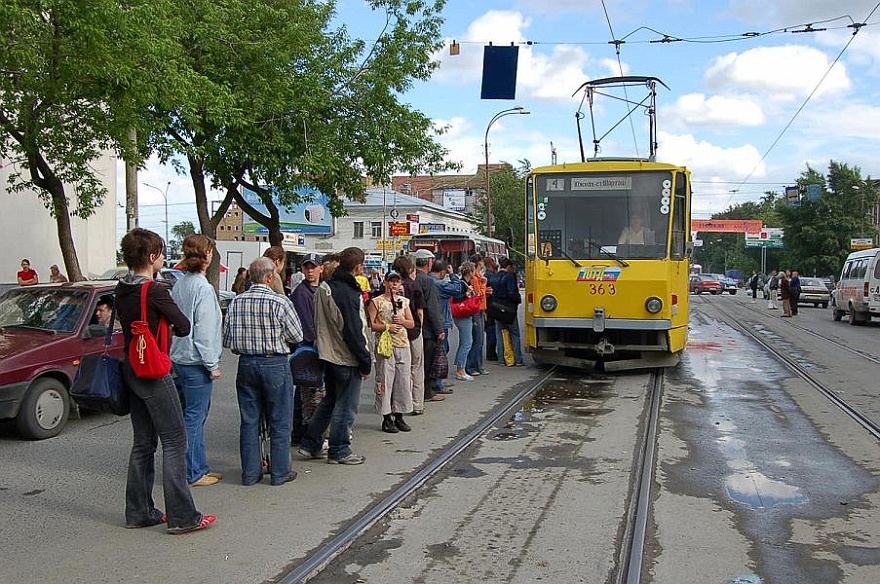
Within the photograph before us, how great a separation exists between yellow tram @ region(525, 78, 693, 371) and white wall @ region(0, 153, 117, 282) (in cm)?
1416

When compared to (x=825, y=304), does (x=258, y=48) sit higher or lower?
higher

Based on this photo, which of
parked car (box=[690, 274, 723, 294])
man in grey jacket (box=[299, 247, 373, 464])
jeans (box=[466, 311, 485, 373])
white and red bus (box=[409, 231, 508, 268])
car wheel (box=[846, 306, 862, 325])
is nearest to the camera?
man in grey jacket (box=[299, 247, 373, 464])

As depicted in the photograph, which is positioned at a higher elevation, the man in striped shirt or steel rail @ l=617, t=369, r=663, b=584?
the man in striped shirt

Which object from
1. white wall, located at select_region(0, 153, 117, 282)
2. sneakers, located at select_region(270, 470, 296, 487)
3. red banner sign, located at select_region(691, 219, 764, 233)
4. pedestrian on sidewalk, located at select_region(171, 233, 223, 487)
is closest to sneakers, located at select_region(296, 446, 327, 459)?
sneakers, located at select_region(270, 470, 296, 487)

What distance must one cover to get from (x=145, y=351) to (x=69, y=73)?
8.28 m

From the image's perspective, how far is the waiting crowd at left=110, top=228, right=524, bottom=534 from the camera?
5.44 meters

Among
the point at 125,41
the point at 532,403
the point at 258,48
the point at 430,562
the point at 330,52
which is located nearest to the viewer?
the point at 430,562

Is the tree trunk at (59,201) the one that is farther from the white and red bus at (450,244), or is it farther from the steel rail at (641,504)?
the white and red bus at (450,244)

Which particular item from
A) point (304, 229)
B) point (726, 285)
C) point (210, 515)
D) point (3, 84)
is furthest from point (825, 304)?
point (210, 515)

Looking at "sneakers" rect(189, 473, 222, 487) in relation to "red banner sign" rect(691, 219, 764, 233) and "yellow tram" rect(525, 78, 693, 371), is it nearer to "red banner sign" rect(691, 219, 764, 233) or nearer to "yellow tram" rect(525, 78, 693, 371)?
"yellow tram" rect(525, 78, 693, 371)

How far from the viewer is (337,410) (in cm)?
726

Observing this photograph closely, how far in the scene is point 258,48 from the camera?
58.7 feet

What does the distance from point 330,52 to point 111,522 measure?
16620 mm

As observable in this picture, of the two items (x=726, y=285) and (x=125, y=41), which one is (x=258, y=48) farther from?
(x=726, y=285)
